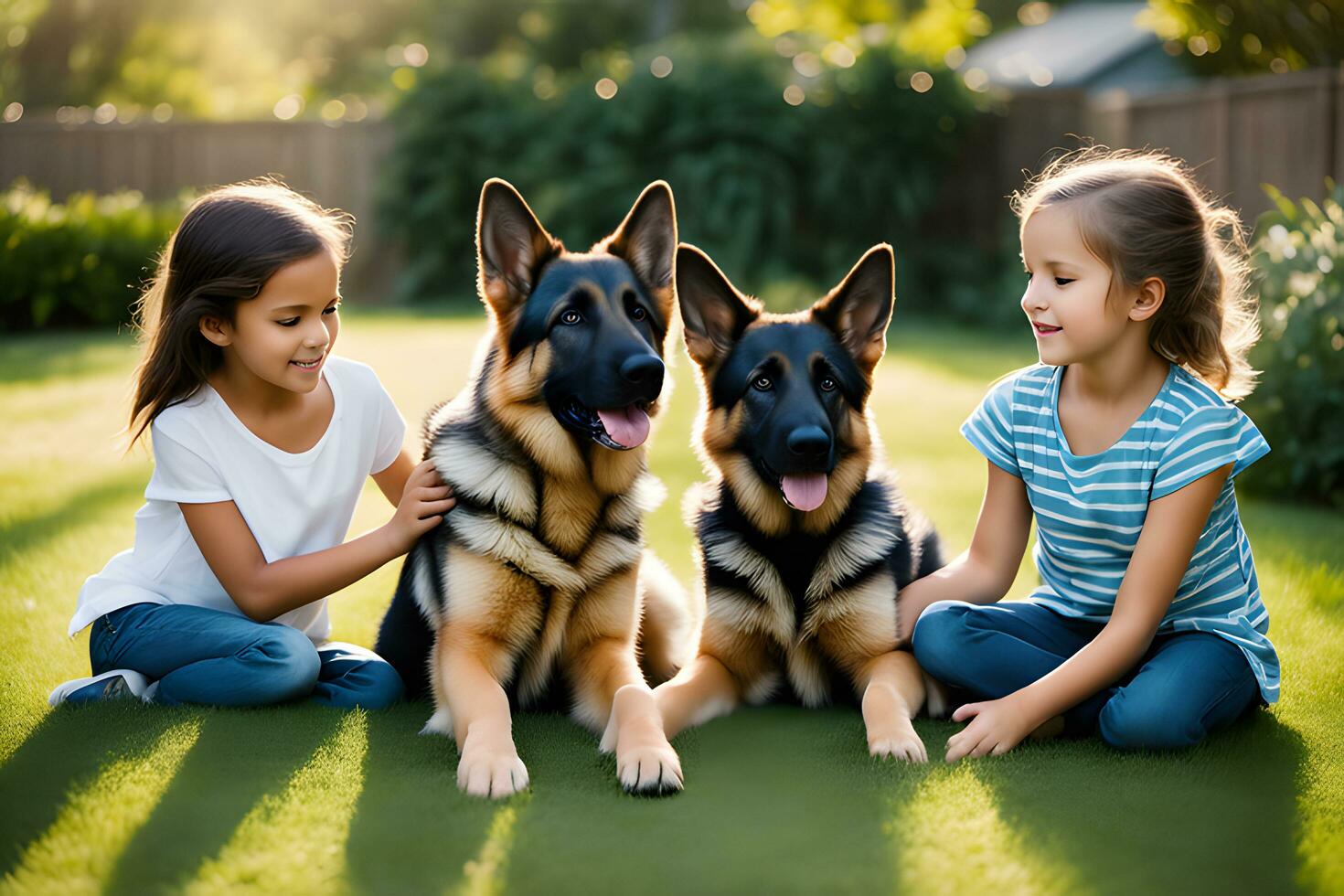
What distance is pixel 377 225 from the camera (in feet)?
60.4

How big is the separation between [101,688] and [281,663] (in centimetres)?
55

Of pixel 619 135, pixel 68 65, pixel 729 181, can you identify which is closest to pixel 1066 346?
pixel 729 181

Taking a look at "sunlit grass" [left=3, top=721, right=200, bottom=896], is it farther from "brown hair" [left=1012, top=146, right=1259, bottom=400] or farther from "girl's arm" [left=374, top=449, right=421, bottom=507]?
"brown hair" [left=1012, top=146, right=1259, bottom=400]

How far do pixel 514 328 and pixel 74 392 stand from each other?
24.6 ft

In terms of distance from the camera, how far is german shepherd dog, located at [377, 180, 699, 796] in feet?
10.5

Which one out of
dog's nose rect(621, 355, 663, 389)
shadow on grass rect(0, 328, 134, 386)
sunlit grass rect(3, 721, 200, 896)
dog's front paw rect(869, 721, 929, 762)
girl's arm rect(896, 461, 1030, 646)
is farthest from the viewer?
shadow on grass rect(0, 328, 134, 386)

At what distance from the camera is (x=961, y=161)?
17062mm

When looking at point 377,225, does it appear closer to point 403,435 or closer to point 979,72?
point 979,72

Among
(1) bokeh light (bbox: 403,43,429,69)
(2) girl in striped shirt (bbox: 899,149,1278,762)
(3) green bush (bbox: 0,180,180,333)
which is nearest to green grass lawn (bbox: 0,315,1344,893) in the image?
(2) girl in striped shirt (bbox: 899,149,1278,762)

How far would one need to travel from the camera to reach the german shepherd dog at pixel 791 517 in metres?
3.45

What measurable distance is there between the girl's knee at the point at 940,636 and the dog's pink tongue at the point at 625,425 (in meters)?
1.02

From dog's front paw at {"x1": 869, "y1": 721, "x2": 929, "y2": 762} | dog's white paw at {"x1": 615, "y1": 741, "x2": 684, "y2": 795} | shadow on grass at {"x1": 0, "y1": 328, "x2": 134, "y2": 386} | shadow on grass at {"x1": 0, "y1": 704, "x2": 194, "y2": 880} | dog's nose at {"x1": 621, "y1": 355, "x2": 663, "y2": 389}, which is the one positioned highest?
dog's nose at {"x1": 621, "y1": 355, "x2": 663, "y2": 389}

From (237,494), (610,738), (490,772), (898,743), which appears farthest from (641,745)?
(237,494)

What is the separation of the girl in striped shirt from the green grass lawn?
147mm
